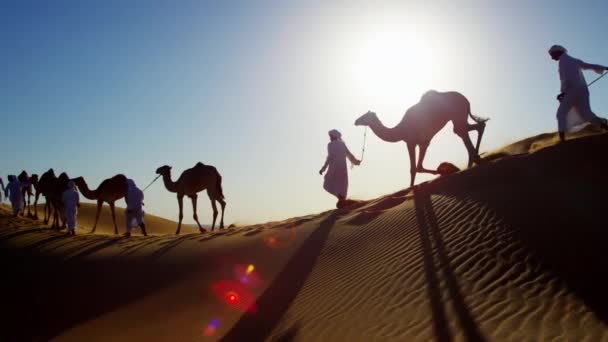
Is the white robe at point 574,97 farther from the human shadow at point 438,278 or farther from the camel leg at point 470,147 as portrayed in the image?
the human shadow at point 438,278

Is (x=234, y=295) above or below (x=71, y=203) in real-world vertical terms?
below

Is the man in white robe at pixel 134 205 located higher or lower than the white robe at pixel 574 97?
lower

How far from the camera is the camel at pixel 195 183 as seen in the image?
17609mm

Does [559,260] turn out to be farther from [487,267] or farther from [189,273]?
[189,273]

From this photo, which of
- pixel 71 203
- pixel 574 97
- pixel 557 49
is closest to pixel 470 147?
pixel 574 97

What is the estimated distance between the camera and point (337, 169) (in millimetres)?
13812

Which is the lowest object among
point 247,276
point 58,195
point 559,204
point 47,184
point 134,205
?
point 247,276

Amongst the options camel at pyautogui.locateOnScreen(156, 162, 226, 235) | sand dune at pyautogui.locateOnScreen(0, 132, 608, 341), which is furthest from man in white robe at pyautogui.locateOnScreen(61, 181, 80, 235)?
sand dune at pyautogui.locateOnScreen(0, 132, 608, 341)

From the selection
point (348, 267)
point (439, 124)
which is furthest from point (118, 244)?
point (439, 124)

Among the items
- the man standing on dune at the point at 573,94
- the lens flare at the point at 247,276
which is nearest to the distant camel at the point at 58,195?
the lens flare at the point at 247,276

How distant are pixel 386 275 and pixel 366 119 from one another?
24.0 feet

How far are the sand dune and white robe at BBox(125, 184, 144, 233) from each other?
485cm

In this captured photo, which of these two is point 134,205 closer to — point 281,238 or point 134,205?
point 134,205

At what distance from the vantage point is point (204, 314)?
258 inches
